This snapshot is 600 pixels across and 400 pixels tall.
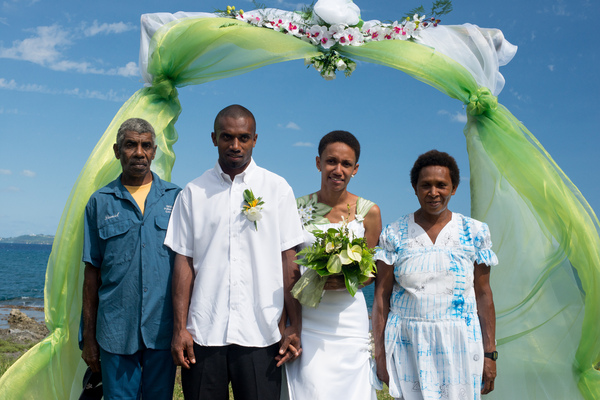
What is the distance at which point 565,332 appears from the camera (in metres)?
4.25

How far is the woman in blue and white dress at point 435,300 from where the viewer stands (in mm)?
3383

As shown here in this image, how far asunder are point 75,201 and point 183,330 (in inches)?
60.9

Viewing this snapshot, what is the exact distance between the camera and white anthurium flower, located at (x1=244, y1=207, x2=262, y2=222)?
338 cm

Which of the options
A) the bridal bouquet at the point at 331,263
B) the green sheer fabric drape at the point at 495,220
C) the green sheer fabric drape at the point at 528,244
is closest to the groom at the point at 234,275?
the bridal bouquet at the point at 331,263

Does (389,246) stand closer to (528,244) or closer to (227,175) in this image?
(227,175)

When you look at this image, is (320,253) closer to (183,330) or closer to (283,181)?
(283,181)

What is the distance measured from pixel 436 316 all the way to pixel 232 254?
4.59 feet

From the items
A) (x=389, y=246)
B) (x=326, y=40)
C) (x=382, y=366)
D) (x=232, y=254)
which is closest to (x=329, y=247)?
(x=389, y=246)

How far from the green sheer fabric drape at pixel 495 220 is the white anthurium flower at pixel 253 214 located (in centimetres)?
155

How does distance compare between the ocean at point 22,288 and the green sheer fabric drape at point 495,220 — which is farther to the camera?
the ocean at point 22,288

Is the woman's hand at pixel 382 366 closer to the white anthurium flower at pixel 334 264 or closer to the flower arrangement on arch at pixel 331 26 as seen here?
the white anthurium flower at pixel 334 264

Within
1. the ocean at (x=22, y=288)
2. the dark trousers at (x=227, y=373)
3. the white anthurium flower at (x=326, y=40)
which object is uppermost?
the white anthurium flower at (x=326, y=40)

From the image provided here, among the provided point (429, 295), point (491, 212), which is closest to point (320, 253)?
point (429, 295)

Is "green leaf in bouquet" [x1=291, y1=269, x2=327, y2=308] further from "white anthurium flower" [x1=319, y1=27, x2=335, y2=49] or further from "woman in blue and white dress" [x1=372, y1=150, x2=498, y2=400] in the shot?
"white anthurium flower" [x1=319, y1=27, x2=335, y2=49]
